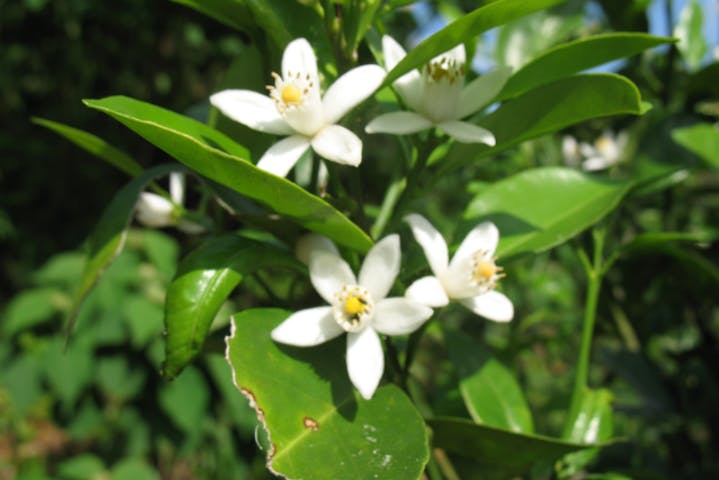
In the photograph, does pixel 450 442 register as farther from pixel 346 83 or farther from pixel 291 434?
pixel 346 83

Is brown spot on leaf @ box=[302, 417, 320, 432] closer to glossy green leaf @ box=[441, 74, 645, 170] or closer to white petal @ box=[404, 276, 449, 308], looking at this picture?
white petal @ box=[404, 276, 449, 308]

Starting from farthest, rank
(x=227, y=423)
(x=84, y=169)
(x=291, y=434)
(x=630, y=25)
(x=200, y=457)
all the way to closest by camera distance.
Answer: (x=84, y=169) → (x=200, y=457) → (x=227, y=423) → (x=630, y=25) → (x=291, y=434)

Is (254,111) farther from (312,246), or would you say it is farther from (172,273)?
(172,273)

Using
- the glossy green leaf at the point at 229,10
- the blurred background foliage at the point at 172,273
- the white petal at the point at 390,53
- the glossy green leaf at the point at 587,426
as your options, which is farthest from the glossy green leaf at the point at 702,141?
the glossy green leaf at the point at 229,10

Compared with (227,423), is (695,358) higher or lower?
higher

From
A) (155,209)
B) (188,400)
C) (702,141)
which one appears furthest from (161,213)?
(188,400)

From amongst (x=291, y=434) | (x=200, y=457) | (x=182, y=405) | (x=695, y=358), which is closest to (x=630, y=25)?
(x=695, y=358)
